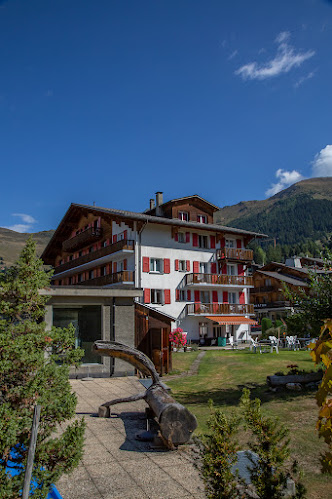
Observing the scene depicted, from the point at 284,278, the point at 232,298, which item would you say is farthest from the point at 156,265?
the point at 284,278

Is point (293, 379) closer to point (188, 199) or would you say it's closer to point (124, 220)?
point (124, 220)

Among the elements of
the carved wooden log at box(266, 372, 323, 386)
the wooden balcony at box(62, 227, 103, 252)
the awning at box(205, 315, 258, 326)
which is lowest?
the carved wooden log at box(266, 372, 323, 386)

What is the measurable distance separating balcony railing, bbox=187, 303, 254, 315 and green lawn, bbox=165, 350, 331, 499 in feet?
40.4

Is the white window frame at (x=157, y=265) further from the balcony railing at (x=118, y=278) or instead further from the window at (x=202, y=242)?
the window at (x=202, y=242)

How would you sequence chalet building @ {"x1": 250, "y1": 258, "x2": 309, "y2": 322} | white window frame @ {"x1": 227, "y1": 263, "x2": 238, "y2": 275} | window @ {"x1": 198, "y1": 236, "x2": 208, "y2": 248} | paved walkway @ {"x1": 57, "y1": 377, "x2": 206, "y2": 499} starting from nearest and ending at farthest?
paved walkway @ {"x1": 57, "y1": 377, "x2": 206, "y2": 499} < window @ {"x1": 198, "y1": 236, "x2": 208, "y2": 248} < white window frame @ {"x1": 227, "y1": 263, "x2": 238, "y2": 275} < chalet building @ {"x1": 250, "y1": 258, "x2": 309, "y2": 322}

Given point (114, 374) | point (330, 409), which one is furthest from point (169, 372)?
point (330, 409)

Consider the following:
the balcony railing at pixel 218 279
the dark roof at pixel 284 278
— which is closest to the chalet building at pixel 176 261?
the balcony railing at pixel 218 279

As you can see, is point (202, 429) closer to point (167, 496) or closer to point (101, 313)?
point (167, 496)

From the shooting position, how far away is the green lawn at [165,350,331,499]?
20.8 feet

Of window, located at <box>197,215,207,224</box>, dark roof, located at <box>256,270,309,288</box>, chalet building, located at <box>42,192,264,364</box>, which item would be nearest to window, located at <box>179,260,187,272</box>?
chalet building, located at <box>42,192,264,364</box>

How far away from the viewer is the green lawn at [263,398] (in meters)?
6.32

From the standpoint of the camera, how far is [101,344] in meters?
9.21

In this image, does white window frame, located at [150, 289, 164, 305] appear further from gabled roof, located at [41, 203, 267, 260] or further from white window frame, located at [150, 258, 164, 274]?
gabled roof, located at [41, 203, 267, 260]

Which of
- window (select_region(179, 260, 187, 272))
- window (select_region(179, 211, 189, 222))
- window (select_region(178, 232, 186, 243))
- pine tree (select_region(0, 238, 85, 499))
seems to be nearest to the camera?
pine tree (select_region(0, 238, 85, 499))
